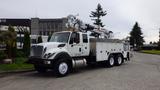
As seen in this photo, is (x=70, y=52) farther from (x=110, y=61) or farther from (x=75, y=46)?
(x=110, y=61)

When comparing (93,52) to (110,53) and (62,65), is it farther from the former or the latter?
(62,65)

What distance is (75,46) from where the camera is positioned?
16844mm

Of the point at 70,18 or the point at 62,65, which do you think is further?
the point at 70,18

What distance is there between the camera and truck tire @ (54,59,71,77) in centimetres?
1505

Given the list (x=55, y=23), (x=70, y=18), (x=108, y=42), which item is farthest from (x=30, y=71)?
(x=55, y=23)

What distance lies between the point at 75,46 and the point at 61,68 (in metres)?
2.05

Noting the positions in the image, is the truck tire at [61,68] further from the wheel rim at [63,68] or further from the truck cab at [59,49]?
the truck cab at [59,49]

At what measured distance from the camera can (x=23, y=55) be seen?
2748 cm

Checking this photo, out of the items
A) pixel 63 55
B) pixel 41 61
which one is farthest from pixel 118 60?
pixel 41 61

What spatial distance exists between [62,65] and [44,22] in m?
95.9

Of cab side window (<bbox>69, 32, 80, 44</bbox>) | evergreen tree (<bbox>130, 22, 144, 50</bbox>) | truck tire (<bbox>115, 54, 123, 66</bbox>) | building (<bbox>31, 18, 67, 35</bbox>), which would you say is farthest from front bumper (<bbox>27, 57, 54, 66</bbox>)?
building (<bbox>31, 18, 67, 35</bbox>)

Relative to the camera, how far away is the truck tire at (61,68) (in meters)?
15.1

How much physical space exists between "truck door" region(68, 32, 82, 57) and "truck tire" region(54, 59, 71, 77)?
101 cm

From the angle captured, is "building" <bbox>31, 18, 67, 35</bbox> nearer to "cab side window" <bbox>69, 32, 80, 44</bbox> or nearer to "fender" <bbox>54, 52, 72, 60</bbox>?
"cab side window" <bbox>69, 32, 80, 44</bbox>
